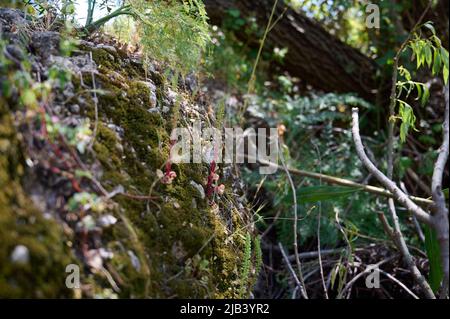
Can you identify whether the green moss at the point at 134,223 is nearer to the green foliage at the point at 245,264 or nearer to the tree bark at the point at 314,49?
the green foliage at the point at 245,264

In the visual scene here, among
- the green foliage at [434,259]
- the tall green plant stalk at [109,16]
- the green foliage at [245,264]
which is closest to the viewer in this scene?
the green foliage at [245,264]

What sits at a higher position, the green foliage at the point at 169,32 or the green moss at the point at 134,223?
the green foliage at the point at 169,32

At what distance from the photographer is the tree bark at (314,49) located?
3898 mm

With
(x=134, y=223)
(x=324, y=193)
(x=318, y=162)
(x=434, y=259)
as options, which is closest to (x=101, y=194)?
(x=134, y=223)

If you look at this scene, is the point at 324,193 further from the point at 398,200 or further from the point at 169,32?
the point at 169,32

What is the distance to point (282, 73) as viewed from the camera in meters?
4.21

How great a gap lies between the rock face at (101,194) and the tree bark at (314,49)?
2.04 meters

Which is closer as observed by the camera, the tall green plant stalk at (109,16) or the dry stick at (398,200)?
the dry stick at (398,200)

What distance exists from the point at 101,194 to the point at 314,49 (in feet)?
9.36

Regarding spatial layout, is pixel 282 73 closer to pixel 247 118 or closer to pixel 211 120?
pixel 247 118

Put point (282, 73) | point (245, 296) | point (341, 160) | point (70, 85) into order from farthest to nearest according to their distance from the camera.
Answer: point (282, 73) < point (341, 160) < point (245, 296) < point (70, 85)

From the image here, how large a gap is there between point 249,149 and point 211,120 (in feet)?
2.99

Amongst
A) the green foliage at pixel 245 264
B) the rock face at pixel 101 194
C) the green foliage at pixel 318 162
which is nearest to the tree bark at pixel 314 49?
the green foliage at pixel 318 162
